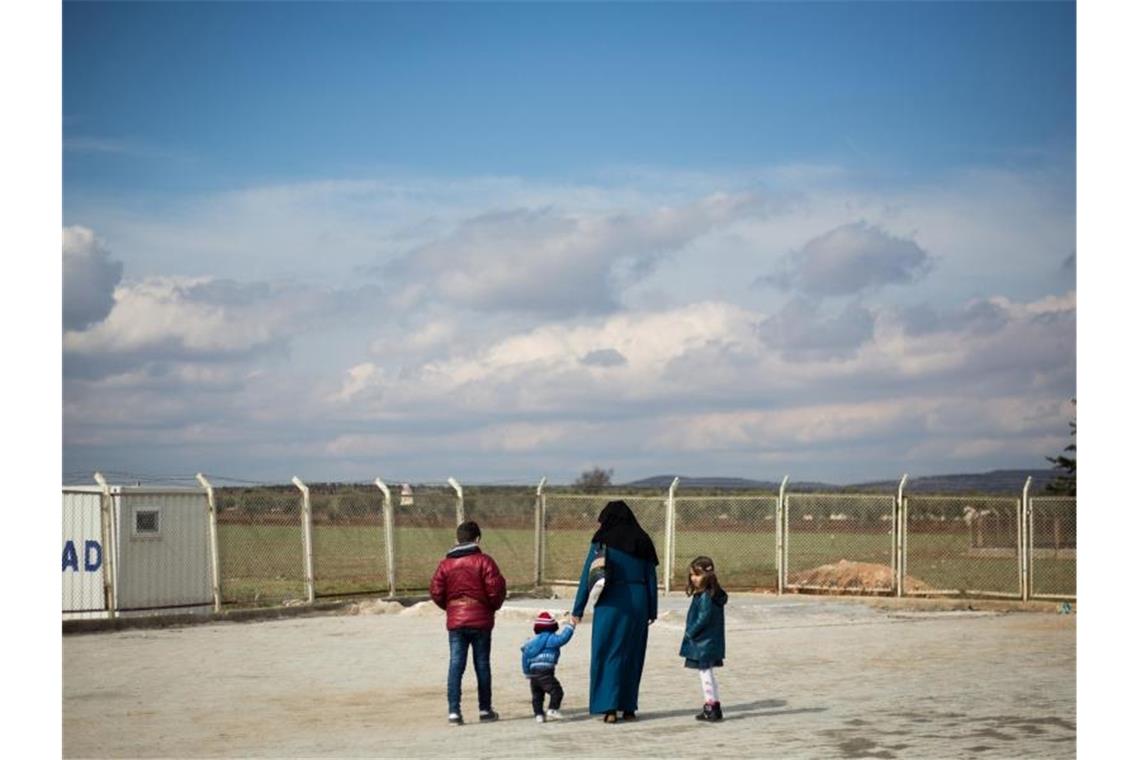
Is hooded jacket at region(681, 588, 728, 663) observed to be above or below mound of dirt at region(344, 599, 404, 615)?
above

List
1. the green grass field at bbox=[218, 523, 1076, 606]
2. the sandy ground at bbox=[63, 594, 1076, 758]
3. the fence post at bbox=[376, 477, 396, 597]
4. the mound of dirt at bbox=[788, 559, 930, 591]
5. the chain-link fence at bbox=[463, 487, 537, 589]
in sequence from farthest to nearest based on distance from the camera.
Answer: the green grass field at bbox=[218, 523, 1076, 606]
the chain-link fence at bbox=[463, 487, 537, 589]
the mound of dirt at bbox=[788, 559, 930, 591]
the fence post at bbox=[376, 477, 396, 597]
the sandy ground at bbox=[63, 594, 1076, 758]

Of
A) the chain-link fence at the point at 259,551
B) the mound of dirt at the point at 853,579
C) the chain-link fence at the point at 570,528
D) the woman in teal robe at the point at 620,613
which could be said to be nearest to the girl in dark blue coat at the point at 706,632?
the woman in teal robe at the point at 620,613

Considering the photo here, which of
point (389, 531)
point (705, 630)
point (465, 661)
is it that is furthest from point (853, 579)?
point (465, 661)

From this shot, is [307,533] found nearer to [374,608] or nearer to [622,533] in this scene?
[374,608]

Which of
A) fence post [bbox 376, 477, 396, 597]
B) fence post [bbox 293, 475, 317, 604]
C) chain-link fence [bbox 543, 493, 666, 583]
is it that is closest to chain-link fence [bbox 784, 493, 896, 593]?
chain-link fence [bbox 543, 493, 666, 583]

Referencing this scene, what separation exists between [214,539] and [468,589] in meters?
12.4

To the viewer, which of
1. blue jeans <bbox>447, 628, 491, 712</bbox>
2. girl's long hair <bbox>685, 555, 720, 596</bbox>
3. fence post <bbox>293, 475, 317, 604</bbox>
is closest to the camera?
blue jeans <bbox>447, 628, 491, 712</bbox>

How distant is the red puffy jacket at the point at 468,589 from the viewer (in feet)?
46.9

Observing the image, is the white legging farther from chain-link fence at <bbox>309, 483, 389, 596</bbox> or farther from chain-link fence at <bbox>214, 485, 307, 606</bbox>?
chain-link fence at <bbox>309, 483, 389, 596</bbox>

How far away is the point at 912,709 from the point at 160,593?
46.1 feet

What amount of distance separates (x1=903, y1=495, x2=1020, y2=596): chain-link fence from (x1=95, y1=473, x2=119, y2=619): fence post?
48.4ft

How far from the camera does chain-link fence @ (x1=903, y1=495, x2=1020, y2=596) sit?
31547 millimetres
